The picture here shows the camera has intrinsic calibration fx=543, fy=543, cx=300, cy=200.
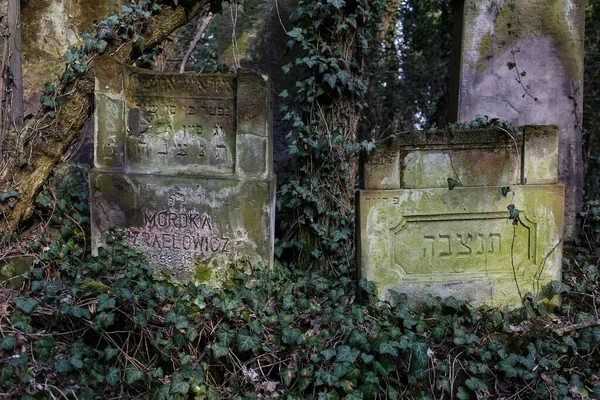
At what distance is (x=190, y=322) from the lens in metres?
3.34

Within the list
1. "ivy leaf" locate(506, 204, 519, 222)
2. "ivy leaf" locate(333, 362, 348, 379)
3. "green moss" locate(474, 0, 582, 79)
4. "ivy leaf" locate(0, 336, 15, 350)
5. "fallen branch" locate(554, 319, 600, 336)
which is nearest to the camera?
"ivy leaf" locate(0, 336, 15, 350)

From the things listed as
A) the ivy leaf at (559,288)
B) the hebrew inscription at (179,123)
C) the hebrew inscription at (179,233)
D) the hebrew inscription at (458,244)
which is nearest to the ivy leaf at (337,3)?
the hebrew inscription at (179,123)

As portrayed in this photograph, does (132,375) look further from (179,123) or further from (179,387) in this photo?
(179,123)

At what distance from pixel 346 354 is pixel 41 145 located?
281cm

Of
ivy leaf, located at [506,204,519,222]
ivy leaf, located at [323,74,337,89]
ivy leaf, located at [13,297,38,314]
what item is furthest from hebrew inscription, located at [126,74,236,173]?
ivy leaf, located at [506,204,519,222]

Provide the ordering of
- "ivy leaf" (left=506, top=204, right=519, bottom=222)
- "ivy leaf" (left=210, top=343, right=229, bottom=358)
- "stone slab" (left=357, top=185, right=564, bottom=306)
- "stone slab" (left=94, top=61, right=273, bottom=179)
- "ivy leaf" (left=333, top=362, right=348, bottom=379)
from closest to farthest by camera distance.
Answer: "ivy leaf" (left=333, top=362, right=348, bottom=379) < "ivy leaf" (left=210, top=343, right=229, bottom=358) < "ivy leaf" (left=506, top=204, right=519, bottom=222) < "stone slab" (left=357, top=185, right=564, bottom=306) < "stone slab" (left=94, top=61, right=273, bottom=179)

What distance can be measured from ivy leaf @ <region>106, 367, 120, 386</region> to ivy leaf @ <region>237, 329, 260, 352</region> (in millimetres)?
686

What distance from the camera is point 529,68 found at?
16.8 ft

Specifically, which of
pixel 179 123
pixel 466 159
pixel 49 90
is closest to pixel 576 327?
pixel 466 159

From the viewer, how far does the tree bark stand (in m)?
4.02

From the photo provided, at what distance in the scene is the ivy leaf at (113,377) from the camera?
296cm

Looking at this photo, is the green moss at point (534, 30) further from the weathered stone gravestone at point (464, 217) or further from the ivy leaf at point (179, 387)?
the ivy leaf at point (179, 387)

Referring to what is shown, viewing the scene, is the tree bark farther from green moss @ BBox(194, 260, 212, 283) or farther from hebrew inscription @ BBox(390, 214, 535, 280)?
hebrew inscription @ BBox(390, 214, 535, 280)

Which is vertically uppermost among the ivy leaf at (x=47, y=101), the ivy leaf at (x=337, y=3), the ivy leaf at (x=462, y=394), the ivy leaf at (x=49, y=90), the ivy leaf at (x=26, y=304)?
the ivy leaf at (x=337, y=3)
